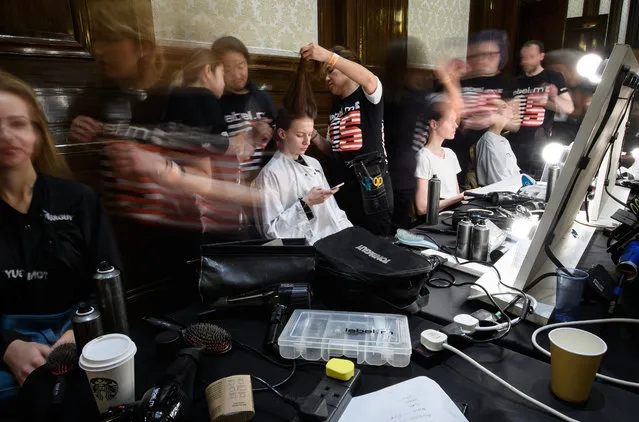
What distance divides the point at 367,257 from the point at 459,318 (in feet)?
1.04

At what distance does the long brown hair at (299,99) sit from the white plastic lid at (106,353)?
1718 mm

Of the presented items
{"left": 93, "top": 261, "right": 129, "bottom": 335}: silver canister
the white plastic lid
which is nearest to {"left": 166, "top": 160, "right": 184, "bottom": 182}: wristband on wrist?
{"left": 93, "top": 261, "right": 129, "bottom": 335}: silver canister

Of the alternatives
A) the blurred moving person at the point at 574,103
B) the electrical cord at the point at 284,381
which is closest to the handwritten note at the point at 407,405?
the electrical cord at the point at 284,381

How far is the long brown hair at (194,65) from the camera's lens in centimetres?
191

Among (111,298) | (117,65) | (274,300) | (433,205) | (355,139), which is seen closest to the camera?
(111,298)

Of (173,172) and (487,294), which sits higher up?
(173,172)

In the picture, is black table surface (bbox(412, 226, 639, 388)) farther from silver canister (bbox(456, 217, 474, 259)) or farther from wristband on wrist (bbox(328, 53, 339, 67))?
wristband on wrist (bbox(328, 53, 339, 67))

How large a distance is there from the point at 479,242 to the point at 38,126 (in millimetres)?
1674

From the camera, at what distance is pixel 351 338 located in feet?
3.08

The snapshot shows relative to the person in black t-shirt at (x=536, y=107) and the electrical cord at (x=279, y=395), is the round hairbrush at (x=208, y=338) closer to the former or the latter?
the electrical cord at (x=279, y=395)

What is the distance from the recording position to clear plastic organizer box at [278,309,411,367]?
0.90 m

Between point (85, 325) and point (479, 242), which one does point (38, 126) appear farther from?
point (479, 242)

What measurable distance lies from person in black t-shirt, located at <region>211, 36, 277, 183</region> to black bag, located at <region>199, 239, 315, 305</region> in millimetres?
995

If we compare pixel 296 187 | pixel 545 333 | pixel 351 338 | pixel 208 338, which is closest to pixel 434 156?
pixel 296 187
